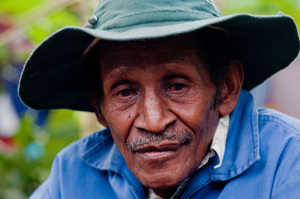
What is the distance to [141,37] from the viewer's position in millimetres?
1903

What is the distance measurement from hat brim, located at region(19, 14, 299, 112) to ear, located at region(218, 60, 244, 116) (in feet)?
0.40

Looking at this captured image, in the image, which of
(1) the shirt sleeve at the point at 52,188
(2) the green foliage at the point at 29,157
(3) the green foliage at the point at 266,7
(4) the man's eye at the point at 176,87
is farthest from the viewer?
(2) the green foliage at the point at 29,157

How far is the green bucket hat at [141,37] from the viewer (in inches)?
78.9

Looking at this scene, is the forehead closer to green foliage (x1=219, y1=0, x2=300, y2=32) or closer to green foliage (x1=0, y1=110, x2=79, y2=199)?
green foliage (x1=219, y1=0, x2=300, y2=32)

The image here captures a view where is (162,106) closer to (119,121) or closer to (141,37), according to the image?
Result: (119,121)

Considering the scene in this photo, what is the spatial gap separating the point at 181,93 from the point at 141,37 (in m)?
0.40

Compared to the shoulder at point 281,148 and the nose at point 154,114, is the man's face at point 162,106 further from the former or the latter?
the shoulder at point 281,148

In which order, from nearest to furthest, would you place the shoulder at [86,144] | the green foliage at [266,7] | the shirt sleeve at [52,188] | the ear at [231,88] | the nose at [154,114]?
the nose at [154,114]
the ear at [231,88]
the shirt sleeve at [52,188]
the shoulder at [86,144]
the green foliage at [266,7]

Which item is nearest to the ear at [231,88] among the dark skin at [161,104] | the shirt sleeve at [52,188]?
the dark skin at [161,104]

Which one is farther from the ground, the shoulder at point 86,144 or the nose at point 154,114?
the nose at point 154,114

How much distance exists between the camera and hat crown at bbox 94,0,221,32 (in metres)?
2.04

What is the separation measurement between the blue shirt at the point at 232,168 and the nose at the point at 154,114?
14.1 inches

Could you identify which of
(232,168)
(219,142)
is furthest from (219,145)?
(232,168)

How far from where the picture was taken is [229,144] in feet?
7.49
